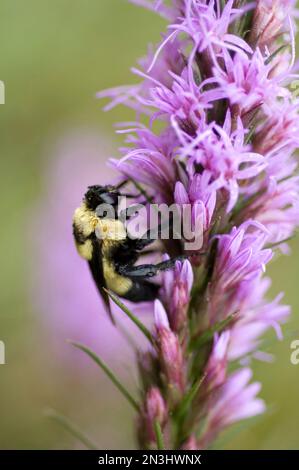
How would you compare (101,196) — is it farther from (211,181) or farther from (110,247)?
(211,181)

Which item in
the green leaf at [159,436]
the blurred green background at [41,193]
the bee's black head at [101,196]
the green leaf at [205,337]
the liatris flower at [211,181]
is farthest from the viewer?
the blurred green background at [41,193]

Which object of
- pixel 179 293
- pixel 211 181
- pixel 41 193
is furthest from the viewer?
pixel 41 193

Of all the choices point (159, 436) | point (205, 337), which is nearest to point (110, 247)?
point (205, 337)

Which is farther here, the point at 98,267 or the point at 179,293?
the point at 98,267

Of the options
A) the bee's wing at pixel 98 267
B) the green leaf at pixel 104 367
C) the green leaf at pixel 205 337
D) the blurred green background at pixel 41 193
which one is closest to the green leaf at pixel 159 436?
the green leaf at pixel 104 367

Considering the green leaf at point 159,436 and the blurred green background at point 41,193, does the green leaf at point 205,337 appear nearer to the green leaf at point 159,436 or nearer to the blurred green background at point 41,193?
the green leaf at point 159,436

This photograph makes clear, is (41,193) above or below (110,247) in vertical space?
above

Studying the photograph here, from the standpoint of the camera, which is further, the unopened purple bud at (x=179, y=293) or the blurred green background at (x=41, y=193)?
the blurred green background at (x=41, y=193)
